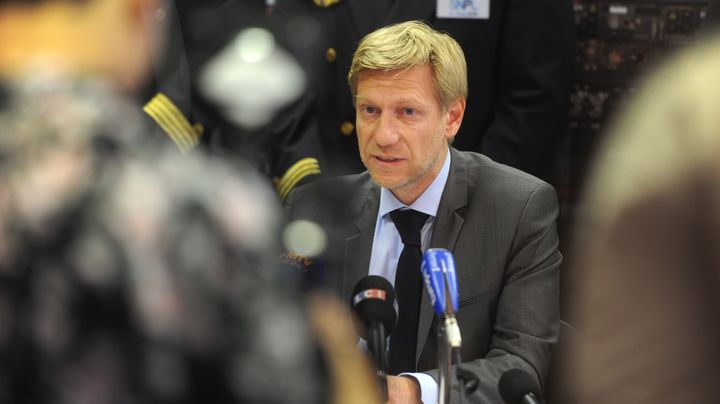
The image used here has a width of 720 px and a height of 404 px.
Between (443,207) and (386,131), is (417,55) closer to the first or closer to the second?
(386,131)

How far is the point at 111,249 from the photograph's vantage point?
61cm

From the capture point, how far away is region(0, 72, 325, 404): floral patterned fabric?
1.96 feet

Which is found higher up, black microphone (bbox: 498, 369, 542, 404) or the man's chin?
the man's chin

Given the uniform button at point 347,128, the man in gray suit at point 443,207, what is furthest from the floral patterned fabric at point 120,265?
the uniform button at point 347,128

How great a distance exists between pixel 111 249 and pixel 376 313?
36.3 inches

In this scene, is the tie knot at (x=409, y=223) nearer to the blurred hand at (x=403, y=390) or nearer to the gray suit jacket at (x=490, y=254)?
the gray suit jacket at (x=490, y=254)

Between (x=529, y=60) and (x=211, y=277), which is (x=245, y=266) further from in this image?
(x=529, y=60)

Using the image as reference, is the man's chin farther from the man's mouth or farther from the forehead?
the forehead

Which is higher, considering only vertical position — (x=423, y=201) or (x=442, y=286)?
(x=442, y=286)

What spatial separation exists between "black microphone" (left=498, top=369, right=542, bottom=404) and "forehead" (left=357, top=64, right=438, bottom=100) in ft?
2.98

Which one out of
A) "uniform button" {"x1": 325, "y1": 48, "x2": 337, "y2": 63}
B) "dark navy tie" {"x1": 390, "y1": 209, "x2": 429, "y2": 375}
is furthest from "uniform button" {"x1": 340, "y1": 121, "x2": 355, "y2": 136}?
"dark navy tie" {"x1": 390, "y1": 209, "x2": 429, "y2": 375}

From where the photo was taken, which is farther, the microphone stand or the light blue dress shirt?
the light blue dress shirt

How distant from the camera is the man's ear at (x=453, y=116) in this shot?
2334 mm

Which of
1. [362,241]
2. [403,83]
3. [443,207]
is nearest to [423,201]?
[443,207]
